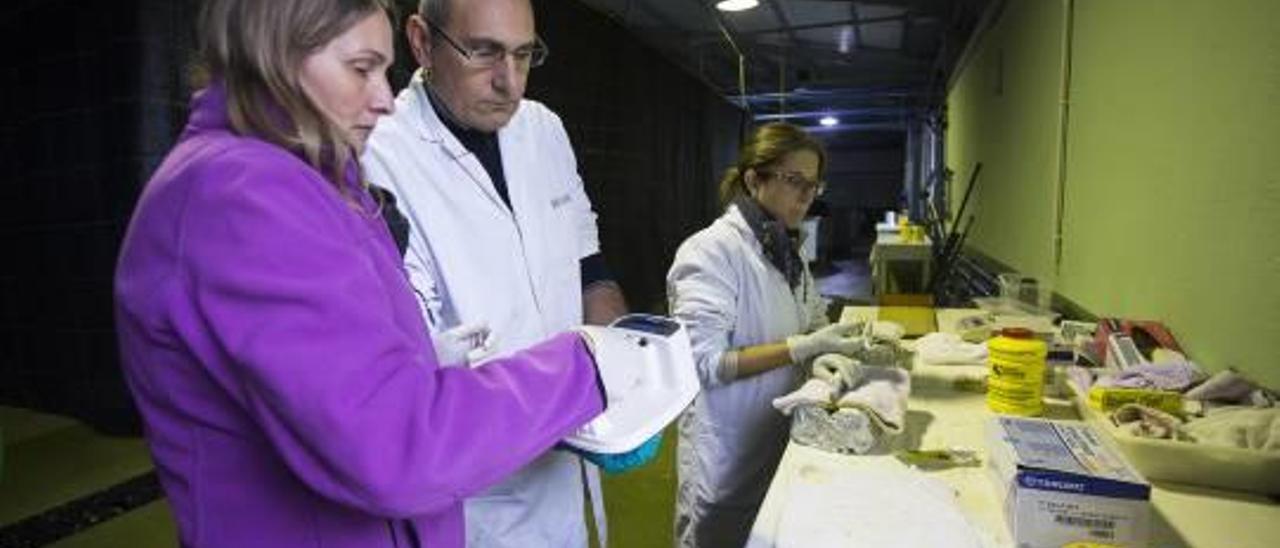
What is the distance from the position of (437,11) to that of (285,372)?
0.72 meters

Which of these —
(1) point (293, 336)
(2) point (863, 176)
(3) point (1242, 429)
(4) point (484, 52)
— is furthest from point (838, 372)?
(2) point (863, 176)

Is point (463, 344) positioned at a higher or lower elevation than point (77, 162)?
lower

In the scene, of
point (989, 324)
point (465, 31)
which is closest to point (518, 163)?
point (465, 31)

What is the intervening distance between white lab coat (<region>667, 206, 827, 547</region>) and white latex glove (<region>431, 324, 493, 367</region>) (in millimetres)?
662

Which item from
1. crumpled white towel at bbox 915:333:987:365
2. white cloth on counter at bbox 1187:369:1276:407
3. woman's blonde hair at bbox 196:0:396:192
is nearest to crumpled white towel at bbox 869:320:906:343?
crumpled white towel at bbox 915:333:987:365

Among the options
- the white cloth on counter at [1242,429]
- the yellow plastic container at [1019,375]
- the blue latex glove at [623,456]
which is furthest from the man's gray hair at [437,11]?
the white cloth on counter at [1242,429]

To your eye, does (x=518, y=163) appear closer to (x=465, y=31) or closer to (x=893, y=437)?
(x=465, y=31)

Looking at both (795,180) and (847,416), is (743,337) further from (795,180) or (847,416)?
(847,416)

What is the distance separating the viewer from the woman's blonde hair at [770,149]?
1.61m

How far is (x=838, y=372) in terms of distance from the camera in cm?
128

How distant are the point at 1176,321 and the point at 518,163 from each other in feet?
4.81

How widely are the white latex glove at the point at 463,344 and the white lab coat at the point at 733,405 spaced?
662 millimetres

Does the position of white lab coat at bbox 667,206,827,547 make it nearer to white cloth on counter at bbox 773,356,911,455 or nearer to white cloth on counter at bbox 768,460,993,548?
white cloth on counter at bbox 773,356,911,455

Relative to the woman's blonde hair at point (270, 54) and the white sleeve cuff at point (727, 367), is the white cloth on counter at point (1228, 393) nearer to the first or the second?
the white sleeve cuff at point (727, 367)
